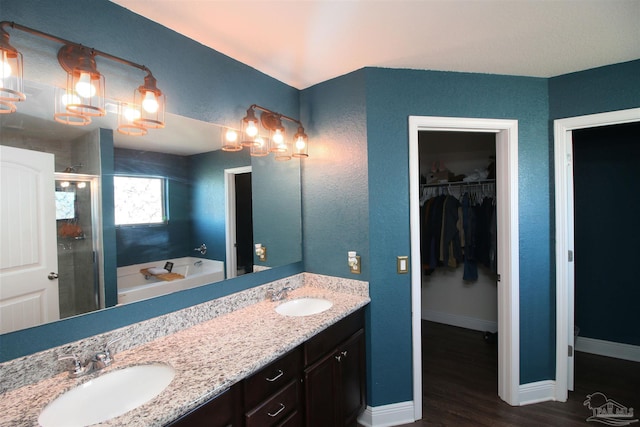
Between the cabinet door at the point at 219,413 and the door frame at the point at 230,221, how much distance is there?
0.78m

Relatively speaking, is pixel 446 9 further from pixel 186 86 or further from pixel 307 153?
pixel 186 86

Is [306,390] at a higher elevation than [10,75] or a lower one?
lower

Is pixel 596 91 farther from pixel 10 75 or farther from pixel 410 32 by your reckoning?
pixel 10 75

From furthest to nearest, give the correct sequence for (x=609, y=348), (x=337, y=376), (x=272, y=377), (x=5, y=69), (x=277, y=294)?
(x=609, y=348) < (x=277, y=294) < (x=337, y=376) < (x=272, y=377) < (x=5, y=69)

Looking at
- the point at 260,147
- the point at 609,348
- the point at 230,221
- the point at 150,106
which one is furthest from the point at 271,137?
the point at 609,348

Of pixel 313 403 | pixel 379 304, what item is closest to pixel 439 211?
pixel 379 304

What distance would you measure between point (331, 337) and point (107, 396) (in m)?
1.04

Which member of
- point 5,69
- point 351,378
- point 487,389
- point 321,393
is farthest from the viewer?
point 487,389

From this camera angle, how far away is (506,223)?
6.89 ft

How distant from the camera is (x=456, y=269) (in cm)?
345

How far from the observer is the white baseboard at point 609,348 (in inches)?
104

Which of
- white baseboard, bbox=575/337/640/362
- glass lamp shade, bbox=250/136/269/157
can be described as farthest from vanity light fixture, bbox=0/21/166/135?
white baseboard, bbox=575/337/640/362

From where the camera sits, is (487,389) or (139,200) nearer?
(139,200)

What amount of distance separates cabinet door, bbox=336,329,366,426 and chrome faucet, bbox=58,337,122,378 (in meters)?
1.13
